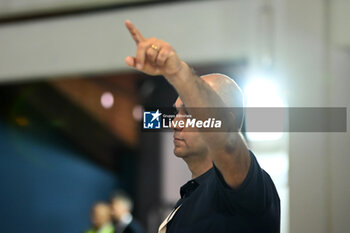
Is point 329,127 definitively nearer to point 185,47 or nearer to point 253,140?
point 253,140

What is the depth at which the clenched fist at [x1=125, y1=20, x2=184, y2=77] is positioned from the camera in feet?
2.36

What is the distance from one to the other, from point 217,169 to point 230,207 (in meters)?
0.08

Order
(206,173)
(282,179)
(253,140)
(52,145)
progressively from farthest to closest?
(52,145), (253,140), (282,179), (206,173)

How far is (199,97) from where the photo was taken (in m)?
0.75

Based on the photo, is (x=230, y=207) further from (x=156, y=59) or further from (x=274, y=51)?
→ (x=274, y=51)

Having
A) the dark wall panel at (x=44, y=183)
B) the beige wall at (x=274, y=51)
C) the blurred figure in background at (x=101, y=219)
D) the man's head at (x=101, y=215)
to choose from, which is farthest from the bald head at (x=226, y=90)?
the dark wall panel at (x=44, y=183)

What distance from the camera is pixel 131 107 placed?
4.42m

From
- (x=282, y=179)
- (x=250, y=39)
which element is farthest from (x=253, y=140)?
(x=250, y=39)

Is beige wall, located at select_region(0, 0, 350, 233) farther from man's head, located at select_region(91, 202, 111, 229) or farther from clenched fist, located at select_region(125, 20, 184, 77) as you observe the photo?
man's head, located at select_region(91, 202, 111, 229)

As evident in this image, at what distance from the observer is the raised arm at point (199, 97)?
0.73 metres

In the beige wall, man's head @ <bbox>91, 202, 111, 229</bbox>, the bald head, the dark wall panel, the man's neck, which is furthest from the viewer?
the dark wall panel

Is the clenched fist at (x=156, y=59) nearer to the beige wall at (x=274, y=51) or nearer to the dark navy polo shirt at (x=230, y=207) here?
the dark navy polo shirt at (x=230, y=207)

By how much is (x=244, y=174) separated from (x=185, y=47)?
183cm

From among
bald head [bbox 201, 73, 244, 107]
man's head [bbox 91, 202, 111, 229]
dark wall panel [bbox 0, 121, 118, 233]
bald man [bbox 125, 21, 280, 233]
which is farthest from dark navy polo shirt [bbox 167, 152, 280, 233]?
dark wall panel [bbox 0, 121, 118, 233]
